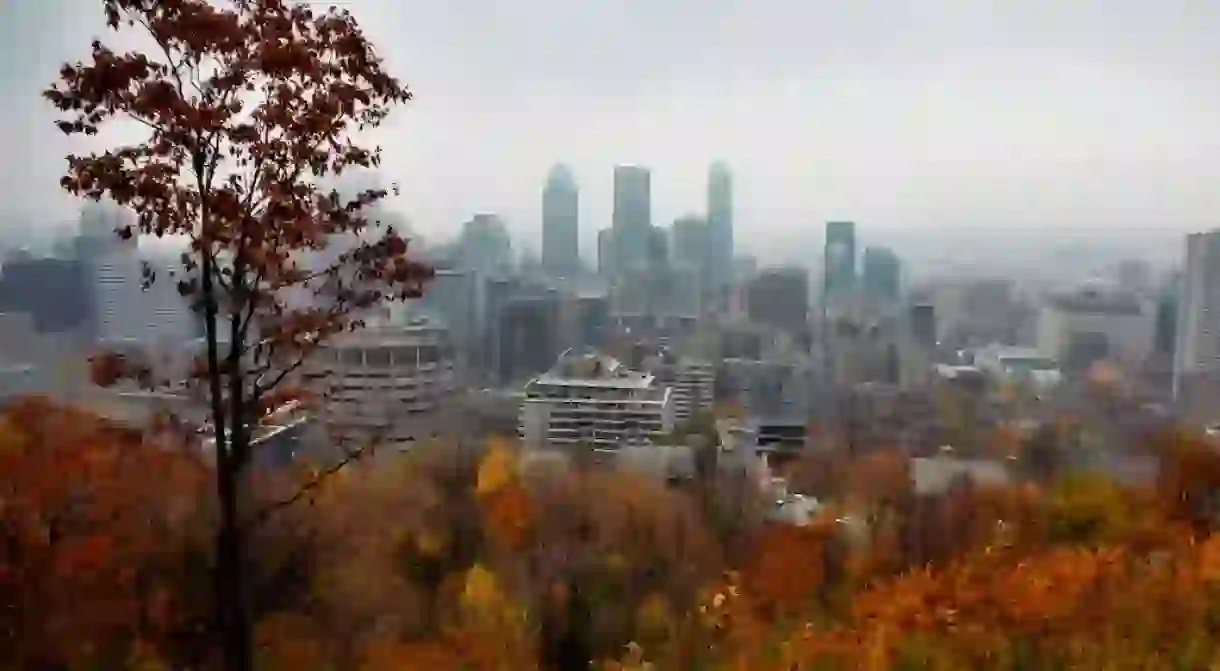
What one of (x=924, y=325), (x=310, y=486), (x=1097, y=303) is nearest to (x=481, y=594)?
(x=310, y=486)

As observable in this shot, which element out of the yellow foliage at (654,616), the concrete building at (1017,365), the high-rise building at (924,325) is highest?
the high-rise building at (924,325)

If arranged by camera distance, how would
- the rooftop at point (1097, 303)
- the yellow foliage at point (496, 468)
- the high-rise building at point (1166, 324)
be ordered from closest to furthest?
the yellow foliage at point (496, 468) < the high-rise building at point (1166, 324) < the rooftop at point (1097, 303)

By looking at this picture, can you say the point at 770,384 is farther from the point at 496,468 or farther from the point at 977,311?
the point at 496,468

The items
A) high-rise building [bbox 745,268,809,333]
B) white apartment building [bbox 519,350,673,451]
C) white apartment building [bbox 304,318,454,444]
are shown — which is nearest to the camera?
white apartment building [bbox 304,318,454,444]

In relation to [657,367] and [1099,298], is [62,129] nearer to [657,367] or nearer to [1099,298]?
[657,367]

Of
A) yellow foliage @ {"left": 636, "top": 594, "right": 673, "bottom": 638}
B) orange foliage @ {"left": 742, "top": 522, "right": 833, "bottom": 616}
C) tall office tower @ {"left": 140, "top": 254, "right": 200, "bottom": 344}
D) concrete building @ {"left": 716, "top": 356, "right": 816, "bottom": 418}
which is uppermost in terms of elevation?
tall office tower @ {"left": 140, "top": 254, "right": 200, "bottom": 344}

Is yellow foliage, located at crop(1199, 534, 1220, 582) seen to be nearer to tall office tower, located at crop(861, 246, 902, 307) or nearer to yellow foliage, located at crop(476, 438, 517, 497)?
yellow foliage, located at crop(476, 438, 517, 497)

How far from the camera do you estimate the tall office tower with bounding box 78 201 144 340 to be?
193 centimetres

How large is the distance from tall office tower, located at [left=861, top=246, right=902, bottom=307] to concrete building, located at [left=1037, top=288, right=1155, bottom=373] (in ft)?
2.50

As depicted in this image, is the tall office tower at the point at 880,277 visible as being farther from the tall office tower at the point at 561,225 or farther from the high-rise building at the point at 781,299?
the tall office tower at the point at 561,225

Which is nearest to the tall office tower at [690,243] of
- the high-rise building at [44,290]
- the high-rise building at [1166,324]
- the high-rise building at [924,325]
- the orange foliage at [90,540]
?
the high-rise building at [924,325]

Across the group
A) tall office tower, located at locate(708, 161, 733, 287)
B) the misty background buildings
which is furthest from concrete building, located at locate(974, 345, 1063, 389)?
tall office tower, located at locate(708, 161, 733, 287)

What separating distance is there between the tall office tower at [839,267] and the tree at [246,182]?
381cm

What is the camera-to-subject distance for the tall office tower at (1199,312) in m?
4.72
